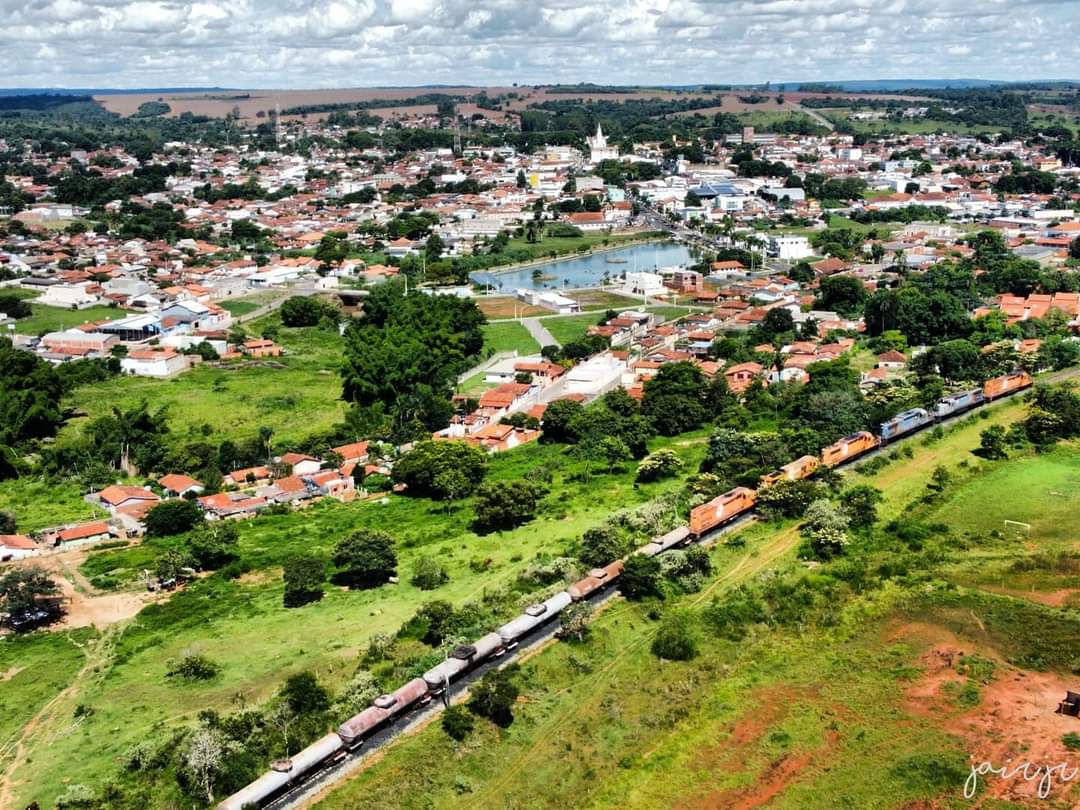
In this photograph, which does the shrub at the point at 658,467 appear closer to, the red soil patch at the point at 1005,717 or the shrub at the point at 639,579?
the shrub at the point at 639,579

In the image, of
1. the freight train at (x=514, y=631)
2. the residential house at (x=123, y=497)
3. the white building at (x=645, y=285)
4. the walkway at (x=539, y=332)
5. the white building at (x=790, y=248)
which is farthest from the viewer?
the white building at (x=790, y=248)

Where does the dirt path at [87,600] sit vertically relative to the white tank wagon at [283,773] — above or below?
below

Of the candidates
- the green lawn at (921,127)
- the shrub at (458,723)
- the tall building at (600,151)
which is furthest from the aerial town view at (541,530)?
the green lawn at (921,127)

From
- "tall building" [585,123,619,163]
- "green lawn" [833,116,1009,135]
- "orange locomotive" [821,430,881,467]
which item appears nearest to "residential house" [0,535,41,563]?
"orange locomotive" [821,430,881,467]

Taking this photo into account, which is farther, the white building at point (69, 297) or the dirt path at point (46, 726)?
the white building at point (69, 297)

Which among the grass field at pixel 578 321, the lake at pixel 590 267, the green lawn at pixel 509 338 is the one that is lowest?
the lake at pixel 590 267

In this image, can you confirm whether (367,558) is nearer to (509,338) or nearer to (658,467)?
(658,467)

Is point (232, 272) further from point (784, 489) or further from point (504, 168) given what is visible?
point (504, 168)
